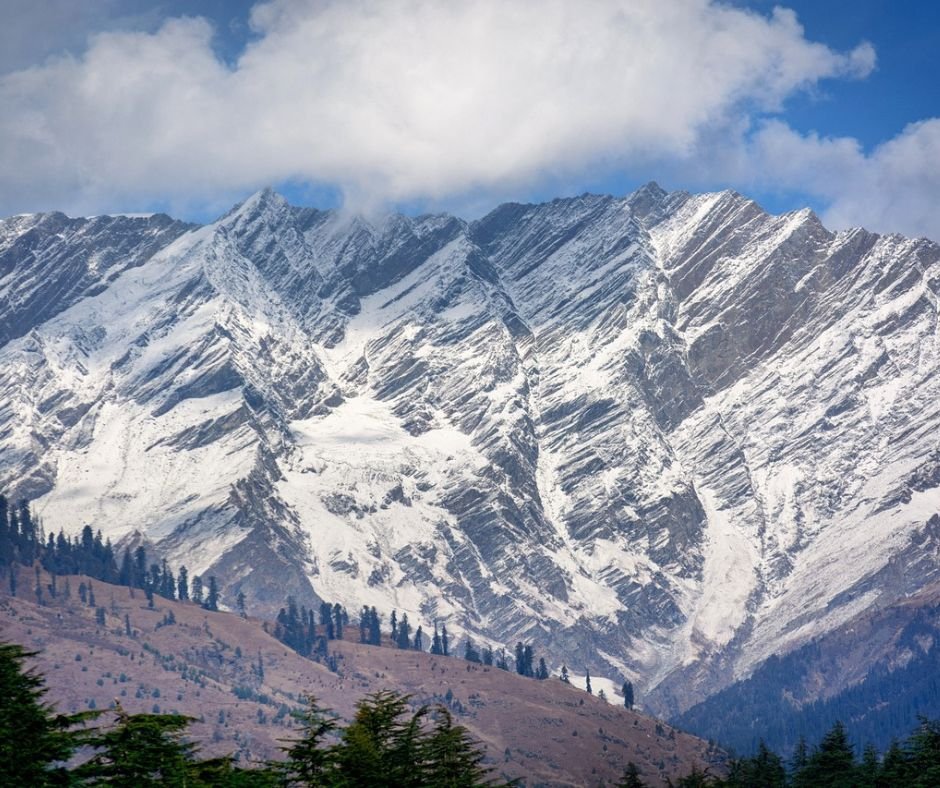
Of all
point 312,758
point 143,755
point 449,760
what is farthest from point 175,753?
point 449,760

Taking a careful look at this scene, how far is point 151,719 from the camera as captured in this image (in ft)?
241

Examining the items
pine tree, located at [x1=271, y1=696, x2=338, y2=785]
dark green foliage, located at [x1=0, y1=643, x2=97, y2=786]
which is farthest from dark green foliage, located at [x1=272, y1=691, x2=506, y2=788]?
dark green foliage, located at [x1=0, y1=643, x2=97, y2=786]

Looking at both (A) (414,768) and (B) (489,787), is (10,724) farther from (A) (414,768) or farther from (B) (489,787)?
(B) (489,787)

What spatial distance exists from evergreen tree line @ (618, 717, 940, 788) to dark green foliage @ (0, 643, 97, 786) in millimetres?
72485

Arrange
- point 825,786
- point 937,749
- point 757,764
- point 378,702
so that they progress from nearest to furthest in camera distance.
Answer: point 378,702 → point 937,749 → point 825,786 → point 757,764

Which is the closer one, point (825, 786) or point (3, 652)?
point (3, 652)

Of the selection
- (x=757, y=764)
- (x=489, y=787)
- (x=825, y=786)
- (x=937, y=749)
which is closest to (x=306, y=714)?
(x=489, y=787)

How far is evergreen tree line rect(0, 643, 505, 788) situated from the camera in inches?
2822

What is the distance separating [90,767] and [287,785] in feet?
40.8

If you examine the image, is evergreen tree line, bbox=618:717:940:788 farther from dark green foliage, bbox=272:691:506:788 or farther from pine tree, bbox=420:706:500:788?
dark green foliage, bbox=272:691:506:788

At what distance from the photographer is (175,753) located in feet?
242

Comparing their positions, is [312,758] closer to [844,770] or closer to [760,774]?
[844,770]

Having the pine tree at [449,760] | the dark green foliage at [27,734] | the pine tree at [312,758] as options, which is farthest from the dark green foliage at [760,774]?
the dark green foliage at [27,734]

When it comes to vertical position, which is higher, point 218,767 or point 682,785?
point 682,785
